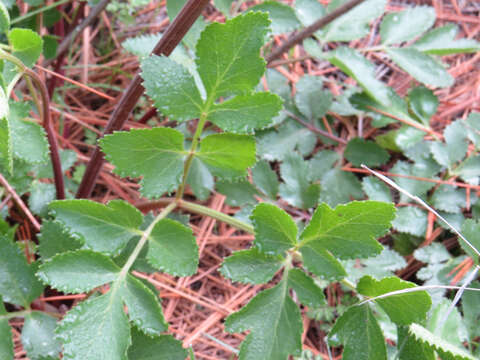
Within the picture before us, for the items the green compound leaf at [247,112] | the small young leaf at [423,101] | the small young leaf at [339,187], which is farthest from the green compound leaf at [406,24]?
the green compound leaf at [247,112]

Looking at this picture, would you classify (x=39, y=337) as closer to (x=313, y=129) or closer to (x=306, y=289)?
(x=306, y=289)

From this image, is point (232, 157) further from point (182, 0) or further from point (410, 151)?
point (410, 151)

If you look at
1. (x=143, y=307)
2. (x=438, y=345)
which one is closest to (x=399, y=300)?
(x=438, y=345)

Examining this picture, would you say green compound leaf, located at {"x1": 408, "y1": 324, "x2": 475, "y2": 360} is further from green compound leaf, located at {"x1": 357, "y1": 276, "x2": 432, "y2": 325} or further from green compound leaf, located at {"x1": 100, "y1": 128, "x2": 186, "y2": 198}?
green compound leaf, located at {"x1": 100, "y1": 128, "x2": 186, "y2": 198}

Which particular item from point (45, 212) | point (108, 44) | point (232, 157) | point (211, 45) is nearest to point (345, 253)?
point (232, 157)

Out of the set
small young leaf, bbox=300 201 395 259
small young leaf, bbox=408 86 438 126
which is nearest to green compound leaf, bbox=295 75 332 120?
small young leaf, bbox=408 86 438 126

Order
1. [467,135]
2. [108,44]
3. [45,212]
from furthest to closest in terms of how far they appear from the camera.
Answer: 1. [108,44]
2. [467,135]
3. [45,212]

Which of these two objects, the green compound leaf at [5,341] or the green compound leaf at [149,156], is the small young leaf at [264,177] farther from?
the green compound leaf at [5,341]
